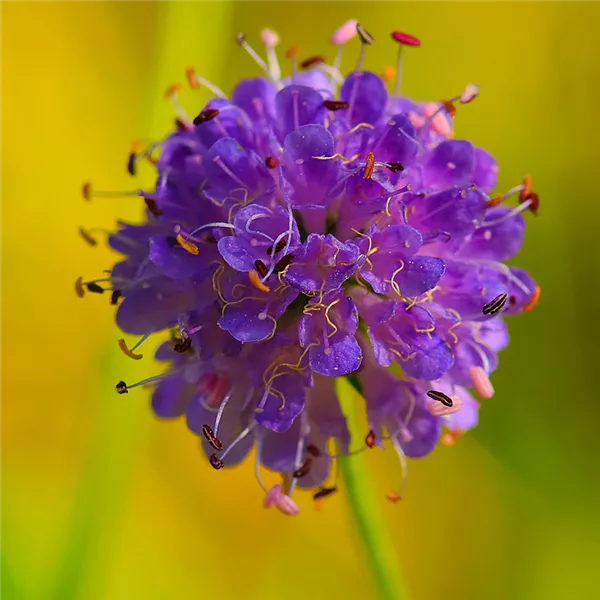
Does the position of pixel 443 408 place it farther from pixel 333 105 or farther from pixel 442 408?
pixel 333 105

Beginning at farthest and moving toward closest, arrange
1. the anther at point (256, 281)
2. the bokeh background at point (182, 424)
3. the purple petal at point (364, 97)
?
the bokeh background at point (182, 424) < the purple petal at point (364, 97) < the anther at point (256, 281)

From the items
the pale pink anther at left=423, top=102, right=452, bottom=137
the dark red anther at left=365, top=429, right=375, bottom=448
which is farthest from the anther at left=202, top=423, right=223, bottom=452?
the pale pink anther at left=423, top=102, right=452, bottom=137

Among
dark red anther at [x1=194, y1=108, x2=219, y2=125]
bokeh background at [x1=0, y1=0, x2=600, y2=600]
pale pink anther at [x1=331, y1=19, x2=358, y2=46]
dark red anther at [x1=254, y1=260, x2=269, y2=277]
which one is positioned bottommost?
bokeh background at [x1=0, y1=0, x2=600, y2=600]

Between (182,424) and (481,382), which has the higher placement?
(481,382)

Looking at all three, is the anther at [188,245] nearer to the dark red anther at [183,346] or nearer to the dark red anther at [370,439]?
the dark red anther at [183,346]

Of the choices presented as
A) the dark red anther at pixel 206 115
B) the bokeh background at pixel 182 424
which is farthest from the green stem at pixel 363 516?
the bokeh background at pixel 182 424

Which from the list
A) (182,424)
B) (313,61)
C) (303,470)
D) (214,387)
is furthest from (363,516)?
(182,424)

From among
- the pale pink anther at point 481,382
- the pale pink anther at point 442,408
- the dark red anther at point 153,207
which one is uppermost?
the dark red anther at point 153,207

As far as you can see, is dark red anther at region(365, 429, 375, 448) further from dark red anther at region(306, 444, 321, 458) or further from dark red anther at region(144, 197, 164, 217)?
dark red anther at region(144, 197, 164, 217)
